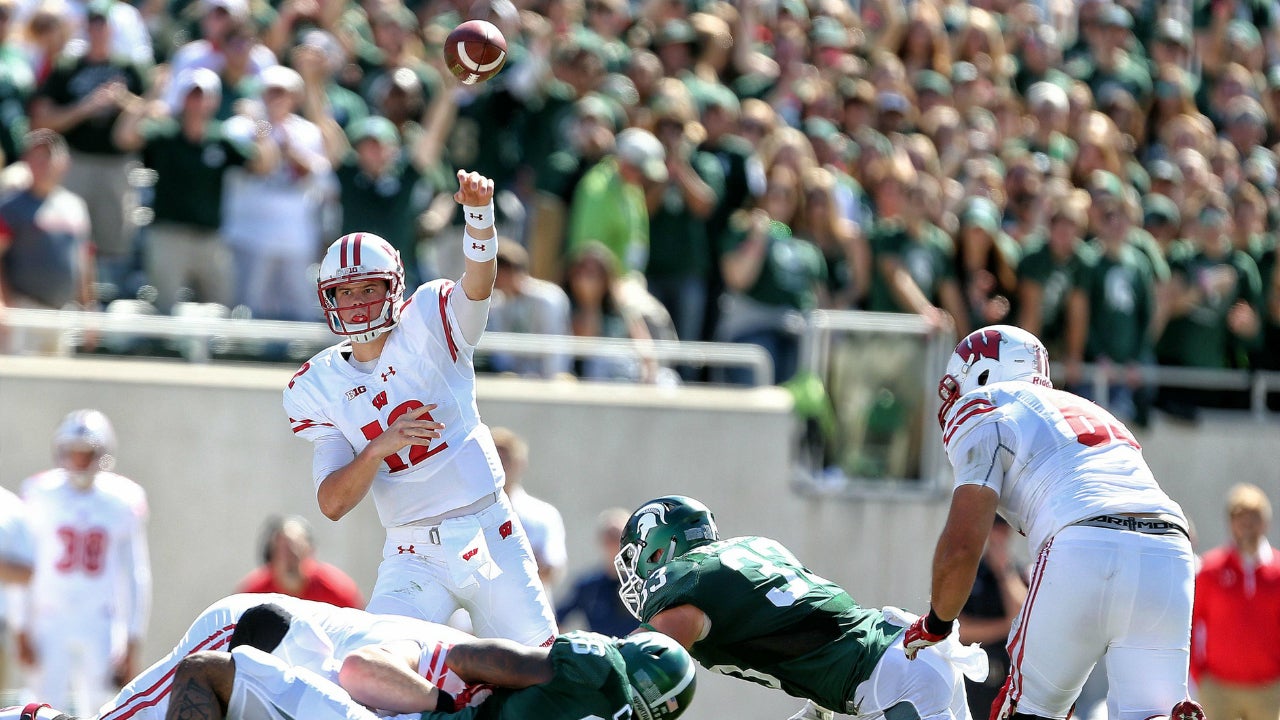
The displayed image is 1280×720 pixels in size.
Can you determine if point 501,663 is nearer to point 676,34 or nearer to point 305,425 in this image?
point 305,425

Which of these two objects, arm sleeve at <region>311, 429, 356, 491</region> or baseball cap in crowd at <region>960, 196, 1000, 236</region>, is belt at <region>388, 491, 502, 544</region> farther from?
baseball cap in crowd at <region>960, 196, 1000, 236</region>

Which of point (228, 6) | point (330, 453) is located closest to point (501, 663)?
point (330, 453)

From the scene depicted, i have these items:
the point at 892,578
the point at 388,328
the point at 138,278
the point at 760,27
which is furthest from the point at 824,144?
the point at 388,328

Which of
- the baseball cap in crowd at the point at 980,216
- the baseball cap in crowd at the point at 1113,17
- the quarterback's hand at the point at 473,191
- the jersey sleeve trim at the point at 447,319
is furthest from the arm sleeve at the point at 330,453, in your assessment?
the baseball cap in crowd at the point at 1113,17

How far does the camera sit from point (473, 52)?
7.15m

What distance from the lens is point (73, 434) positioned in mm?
11016

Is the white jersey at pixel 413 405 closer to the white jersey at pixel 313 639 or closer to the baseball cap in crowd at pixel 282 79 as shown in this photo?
the white jersey at pixel 313 639

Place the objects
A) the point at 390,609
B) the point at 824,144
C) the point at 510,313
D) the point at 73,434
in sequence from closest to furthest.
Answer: the point at 390,609
the point at 73,434
the point at 510,313
the point at 824,144

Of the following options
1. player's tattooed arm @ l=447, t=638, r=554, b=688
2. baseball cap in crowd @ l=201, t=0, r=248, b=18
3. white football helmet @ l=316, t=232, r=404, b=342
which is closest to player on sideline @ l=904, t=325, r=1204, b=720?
player's tattooed arm @ l=447, t=638, r=554, b=688

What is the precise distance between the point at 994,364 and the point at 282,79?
6801mm

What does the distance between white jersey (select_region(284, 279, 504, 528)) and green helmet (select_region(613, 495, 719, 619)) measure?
0.85 meters

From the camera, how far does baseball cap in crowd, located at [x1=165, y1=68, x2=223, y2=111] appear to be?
12.0 meters

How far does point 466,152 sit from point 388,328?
19.2ft

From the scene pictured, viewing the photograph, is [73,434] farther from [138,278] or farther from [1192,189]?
[1192,189]
